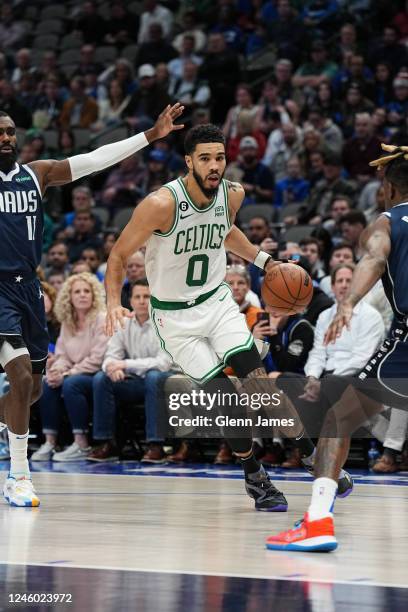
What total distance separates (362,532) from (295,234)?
5.93 meters

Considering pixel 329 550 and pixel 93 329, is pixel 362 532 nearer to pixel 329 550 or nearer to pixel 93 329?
pixel 329 550

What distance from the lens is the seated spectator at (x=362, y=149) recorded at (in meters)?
12.5

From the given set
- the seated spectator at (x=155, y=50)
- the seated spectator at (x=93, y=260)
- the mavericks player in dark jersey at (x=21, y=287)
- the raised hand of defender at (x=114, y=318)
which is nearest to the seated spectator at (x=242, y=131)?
the seated spectator at (x=93, y=260)

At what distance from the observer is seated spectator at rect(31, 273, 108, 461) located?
31.7ft

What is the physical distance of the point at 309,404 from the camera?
8.72 meters

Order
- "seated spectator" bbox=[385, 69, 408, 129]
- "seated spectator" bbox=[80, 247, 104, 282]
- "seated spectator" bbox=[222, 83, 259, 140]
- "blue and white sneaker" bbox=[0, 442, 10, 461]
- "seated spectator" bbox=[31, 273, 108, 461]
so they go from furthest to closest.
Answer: "seated spectator" bbox=[222, 83, 259, 140] → "seated spectator" bbox=[385, 69, 408, 129] → "seated spectator" bbox=[80, 247, 104, 282] → "blue and white sneaker" bbox=[0, 442, 10, 461] → "seated spectator" bbox=[31, 273, 108, 461]

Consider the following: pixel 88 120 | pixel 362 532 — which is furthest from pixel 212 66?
A: pixel 362 532

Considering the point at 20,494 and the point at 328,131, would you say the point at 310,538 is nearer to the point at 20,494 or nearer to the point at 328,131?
the point at 20,494

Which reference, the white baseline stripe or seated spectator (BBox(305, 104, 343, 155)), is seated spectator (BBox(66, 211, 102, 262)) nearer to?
seated spectator (BBox(305, 104, 343, 155))

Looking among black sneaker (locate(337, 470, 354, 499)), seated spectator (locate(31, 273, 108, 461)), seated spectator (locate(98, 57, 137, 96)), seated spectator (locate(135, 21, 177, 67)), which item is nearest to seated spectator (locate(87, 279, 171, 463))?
seated spectator (locate(31, 273, 108, 461))

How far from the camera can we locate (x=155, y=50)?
1648cm

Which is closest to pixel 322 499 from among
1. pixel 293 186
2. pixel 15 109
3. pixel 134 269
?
pixel 134 269

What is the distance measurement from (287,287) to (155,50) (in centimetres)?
1054

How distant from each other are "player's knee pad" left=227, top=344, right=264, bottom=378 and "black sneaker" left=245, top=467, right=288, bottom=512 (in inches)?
23.2
